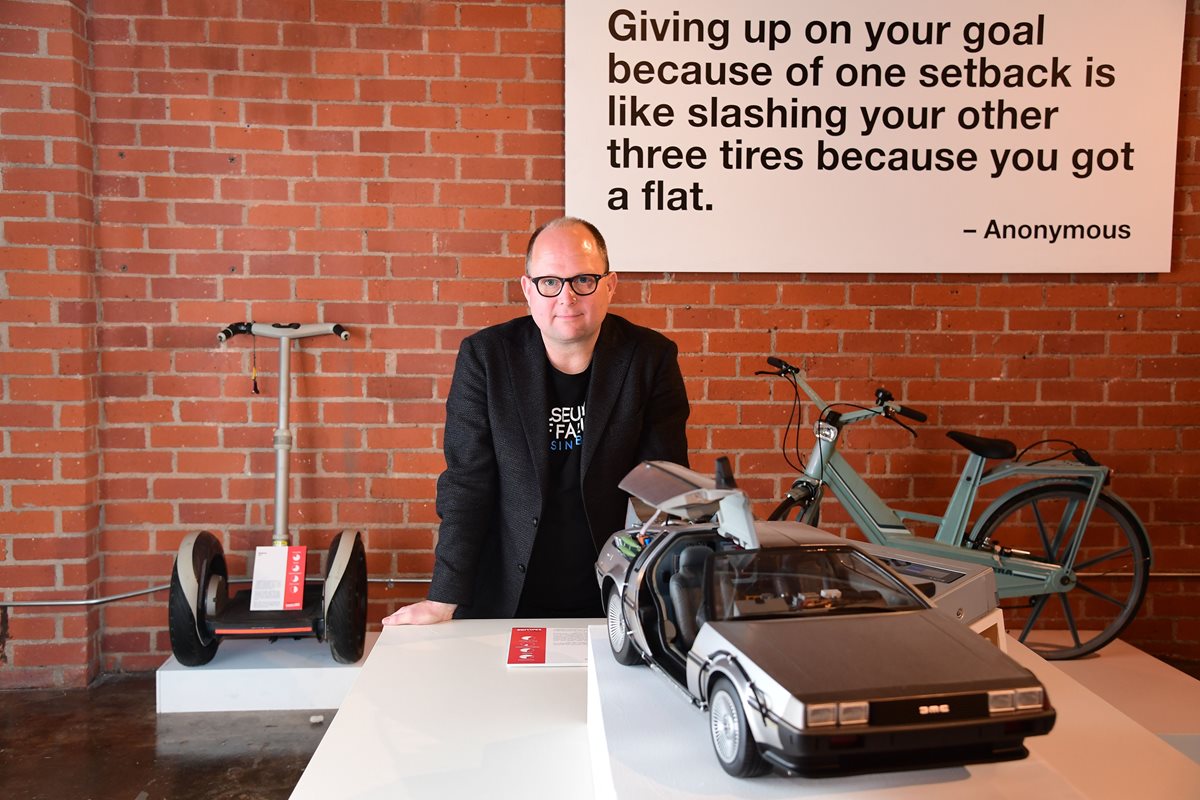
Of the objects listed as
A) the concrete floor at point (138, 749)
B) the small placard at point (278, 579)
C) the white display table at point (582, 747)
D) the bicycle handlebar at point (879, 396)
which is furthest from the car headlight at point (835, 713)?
the small placard at point (278, 579)

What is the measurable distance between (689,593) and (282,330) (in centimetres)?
249

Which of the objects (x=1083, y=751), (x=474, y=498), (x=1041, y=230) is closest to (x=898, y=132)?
(x=1041, y=230)

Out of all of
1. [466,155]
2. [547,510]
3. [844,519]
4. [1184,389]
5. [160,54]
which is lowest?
[844,519]

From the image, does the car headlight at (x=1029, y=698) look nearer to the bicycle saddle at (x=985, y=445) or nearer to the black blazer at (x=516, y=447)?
the black blazer at (x=516, y=447)

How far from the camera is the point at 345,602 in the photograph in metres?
3.20

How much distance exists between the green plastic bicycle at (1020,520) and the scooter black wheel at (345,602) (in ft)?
5.01

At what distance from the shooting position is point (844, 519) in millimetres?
3719

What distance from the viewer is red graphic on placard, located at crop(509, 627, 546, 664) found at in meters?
1.79

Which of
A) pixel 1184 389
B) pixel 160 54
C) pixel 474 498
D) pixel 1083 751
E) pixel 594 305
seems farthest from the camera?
pixel 1184 389

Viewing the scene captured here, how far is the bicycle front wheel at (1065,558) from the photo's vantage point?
3.54m

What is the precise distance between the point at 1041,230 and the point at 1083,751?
2.73 m

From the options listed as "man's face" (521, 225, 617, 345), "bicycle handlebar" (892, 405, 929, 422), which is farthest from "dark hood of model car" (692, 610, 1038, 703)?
"bicycle handlebar" (892, 405, 929, 422)

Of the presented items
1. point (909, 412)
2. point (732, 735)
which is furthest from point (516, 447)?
point (909, 412)

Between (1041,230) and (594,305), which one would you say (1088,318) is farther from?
(594,305)
